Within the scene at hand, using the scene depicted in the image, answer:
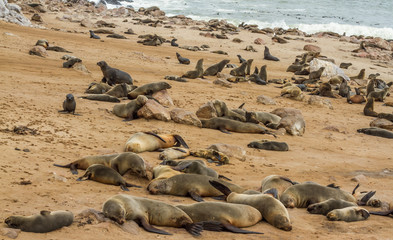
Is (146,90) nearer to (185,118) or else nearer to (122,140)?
(185,118)

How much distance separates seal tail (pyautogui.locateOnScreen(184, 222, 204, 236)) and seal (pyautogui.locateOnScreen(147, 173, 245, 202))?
39.1 inches

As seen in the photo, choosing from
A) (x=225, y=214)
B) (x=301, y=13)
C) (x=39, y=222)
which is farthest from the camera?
(x=301, y=13)

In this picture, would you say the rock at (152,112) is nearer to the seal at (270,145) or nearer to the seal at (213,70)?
the seal at (270,145)

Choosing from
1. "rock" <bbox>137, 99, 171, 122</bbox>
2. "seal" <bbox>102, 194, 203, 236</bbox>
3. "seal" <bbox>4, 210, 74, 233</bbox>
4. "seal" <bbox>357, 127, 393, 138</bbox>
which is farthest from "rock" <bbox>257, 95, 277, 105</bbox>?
"seal" <bbox>4, 210, 74, 233</bbox>

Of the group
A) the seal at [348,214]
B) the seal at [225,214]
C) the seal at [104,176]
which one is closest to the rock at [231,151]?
the seal at [104,176]

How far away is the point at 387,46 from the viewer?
2597 centimetres

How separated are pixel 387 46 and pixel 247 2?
3154cm

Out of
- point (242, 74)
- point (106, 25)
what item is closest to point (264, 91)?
point (242, 74)

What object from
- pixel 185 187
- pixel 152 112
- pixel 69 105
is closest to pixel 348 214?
pixel 185 187

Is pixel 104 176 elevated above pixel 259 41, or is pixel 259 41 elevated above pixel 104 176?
pixel 259 41

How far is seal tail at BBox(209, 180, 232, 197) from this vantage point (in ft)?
16.9

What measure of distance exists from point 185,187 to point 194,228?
1.18 metres

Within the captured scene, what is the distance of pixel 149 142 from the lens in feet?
23.4

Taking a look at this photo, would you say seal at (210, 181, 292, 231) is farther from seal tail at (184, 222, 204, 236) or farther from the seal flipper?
the seal flipper
